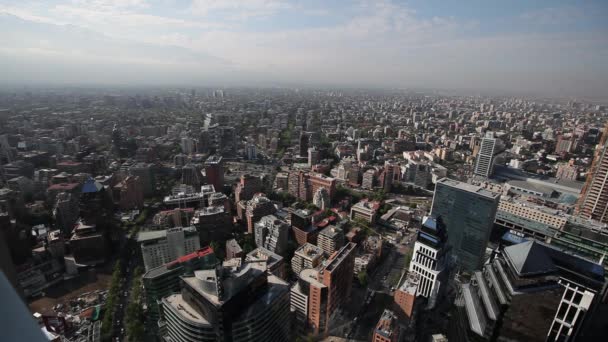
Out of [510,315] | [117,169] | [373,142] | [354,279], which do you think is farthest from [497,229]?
[117,169]

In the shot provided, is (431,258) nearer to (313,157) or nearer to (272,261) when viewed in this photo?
(272,261)

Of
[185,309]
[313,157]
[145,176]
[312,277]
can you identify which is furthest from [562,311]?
[313,157]

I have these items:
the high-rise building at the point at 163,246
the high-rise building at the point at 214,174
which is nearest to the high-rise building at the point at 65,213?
the high-rise building at the point at 163,246

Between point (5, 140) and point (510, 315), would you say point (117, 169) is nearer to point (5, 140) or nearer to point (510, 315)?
point (5, 140)

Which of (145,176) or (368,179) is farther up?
(145,176)

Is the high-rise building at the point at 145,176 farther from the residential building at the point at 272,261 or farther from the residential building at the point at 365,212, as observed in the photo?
the residential building at the point at 365,212

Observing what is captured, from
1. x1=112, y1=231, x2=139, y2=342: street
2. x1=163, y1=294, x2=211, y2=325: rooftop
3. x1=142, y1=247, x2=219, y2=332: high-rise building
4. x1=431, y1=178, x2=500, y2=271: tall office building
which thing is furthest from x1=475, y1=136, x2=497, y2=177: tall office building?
x1=112, y1=231, x2=139, y2=342: street
